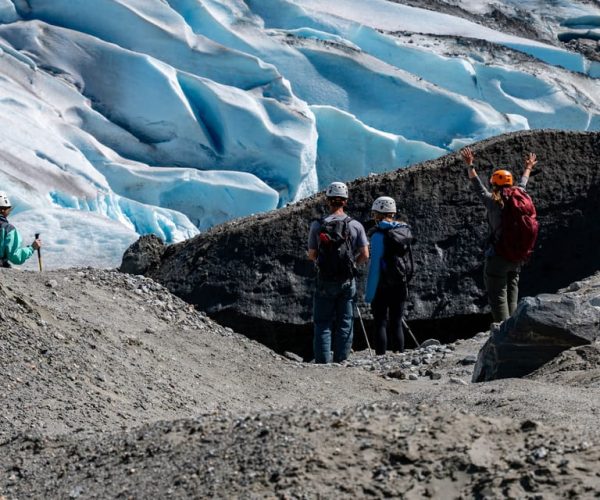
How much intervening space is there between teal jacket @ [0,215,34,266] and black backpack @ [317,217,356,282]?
1986 millimetres

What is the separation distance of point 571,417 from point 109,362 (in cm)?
282

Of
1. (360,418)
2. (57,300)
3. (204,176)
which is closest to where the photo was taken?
(360,418)

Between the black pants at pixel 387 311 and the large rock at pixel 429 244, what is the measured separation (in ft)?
5.91

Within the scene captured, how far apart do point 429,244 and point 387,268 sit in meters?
2.40

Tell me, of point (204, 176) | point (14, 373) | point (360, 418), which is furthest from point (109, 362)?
point (204, 176)

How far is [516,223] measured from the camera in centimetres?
865

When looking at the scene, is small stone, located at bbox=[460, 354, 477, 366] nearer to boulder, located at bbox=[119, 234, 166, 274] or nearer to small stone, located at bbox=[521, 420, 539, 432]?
boulder, located at bbox=[119, 234, 166, 274]

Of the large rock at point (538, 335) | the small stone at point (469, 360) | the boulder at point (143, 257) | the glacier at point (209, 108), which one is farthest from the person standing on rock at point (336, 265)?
the glacier at point (209, 108)

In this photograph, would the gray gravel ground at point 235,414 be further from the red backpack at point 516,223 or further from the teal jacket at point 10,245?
the red backpack at point 516,223

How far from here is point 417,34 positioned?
81.7 feet

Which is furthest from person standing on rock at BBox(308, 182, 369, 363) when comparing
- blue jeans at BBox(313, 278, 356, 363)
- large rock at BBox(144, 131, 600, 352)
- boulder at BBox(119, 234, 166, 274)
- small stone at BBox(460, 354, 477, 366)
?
boulder at BBox(119, 234, 166, 274)

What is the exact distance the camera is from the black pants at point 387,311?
8.84 m

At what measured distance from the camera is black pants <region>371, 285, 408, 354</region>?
8.84 meters

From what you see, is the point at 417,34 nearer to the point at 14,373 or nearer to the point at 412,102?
the point at 412,102
